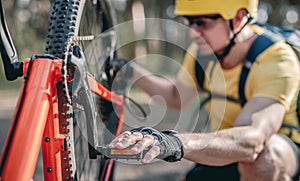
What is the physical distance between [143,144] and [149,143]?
0.08 feet

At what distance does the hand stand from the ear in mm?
1237

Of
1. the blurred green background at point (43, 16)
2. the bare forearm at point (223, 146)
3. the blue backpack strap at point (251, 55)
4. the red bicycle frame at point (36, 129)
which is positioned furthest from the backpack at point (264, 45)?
the blurred green background at point (43, 16)

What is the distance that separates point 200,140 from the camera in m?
1.59

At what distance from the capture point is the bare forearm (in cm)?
155

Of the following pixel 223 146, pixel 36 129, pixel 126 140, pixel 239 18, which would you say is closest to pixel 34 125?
pixel 36 129

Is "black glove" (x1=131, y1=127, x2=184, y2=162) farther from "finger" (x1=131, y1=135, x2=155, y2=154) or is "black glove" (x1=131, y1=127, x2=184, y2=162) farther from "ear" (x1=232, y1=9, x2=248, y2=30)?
"ear" (x1=232, y1=9, x2=248, y2=30)

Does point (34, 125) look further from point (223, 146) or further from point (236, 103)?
point (236, 103)

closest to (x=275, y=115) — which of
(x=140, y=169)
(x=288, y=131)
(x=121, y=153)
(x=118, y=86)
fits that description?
(x=288, y=131)

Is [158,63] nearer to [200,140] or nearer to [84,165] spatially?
[84,165]

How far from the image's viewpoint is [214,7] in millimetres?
2402

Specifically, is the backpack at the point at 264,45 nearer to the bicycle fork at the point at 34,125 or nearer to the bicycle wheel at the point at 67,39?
the bicycle wheel at the point at 67,39

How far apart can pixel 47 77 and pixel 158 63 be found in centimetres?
766

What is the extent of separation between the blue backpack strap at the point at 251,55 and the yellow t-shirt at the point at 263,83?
20 millimetres

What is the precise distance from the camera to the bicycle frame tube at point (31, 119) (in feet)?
3.73
